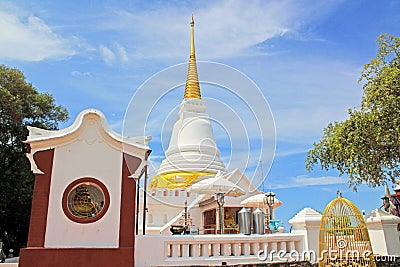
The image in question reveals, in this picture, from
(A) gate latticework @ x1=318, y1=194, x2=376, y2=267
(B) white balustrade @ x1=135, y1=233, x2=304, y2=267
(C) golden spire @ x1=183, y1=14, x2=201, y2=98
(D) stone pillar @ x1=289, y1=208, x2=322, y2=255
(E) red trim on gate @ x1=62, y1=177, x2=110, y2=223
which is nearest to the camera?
(A) gate latticework @ x1=318, y1=194, x2=376, y2=267

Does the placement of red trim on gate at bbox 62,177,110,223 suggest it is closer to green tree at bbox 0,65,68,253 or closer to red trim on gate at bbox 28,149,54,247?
red trim on gate at bbox 28,149,54,247

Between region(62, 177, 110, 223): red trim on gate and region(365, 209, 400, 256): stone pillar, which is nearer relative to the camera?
region(62, 177, 110, 223): red trim on gate

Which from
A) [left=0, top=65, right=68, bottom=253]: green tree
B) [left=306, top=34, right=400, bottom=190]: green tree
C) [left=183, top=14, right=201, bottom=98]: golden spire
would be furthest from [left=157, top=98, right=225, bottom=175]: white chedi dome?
[left=306, top=34, right=400, bottom=190]: green tree

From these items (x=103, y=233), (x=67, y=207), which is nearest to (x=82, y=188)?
(x=67, y=207)

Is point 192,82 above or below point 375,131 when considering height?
above

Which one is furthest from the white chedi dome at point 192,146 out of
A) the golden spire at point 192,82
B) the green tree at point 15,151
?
the green tree at point 15,151

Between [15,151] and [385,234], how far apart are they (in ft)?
54.6

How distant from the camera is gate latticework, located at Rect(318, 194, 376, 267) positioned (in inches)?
293

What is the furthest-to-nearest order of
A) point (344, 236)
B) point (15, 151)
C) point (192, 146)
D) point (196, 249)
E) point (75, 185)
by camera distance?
point (192, 146), point (15, 151), point (75, 185), point (196, 249), point (344, 236)

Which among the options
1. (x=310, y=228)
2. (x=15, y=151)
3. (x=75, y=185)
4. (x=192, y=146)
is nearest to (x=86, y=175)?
(x=75, y=185)

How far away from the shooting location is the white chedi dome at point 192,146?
22.7 meters

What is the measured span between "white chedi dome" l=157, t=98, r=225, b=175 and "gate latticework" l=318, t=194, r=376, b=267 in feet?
48.0

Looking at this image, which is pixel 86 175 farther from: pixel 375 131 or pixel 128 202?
pixel 375 131

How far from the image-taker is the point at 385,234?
28.1 feet
